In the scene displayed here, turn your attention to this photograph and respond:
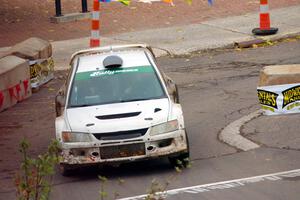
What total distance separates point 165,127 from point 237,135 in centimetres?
211

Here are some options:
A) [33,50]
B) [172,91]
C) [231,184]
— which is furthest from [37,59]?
[231,184]

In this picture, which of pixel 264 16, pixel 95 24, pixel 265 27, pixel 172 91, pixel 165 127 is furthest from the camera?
pixel 265 27

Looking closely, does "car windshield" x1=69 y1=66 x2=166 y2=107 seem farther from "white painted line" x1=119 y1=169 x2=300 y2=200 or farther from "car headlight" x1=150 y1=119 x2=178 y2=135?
"white painted line" x1=119 y1=169 x2=300 y2=200

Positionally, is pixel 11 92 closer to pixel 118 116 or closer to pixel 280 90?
pixel 280 90

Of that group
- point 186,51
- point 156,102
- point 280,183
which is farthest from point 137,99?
point 186,51

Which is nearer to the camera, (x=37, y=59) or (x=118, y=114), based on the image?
(x=118, y=114)

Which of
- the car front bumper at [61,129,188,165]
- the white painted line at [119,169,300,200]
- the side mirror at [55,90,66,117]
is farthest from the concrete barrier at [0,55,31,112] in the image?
the white painted line at [119,169,300,200]

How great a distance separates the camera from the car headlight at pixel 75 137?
11844mm

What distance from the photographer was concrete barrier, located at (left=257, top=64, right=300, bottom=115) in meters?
14.3

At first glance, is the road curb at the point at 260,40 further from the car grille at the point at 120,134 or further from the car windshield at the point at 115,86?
the car grille at the point at 120,134

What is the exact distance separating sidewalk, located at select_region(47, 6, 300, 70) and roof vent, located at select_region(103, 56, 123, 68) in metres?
6.71

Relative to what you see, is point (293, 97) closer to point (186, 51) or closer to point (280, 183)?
point (280, 183)

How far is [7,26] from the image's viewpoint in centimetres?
2408

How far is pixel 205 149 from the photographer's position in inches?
518
